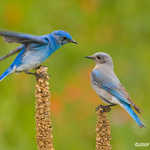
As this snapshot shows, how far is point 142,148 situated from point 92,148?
1145mm

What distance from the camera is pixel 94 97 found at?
664 centimetres

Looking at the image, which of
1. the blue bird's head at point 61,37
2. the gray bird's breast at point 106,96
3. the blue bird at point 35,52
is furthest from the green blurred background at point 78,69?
the blue bird's head at point 61,37

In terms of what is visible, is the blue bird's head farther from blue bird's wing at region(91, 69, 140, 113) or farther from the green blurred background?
the green blurred background

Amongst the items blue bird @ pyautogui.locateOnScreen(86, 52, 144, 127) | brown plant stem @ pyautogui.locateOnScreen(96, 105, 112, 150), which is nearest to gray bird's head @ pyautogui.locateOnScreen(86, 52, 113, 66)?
blue bird @ pyautogui.locateOnScreen(86, 52, 144, 127)

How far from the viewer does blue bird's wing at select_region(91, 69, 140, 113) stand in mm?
4828

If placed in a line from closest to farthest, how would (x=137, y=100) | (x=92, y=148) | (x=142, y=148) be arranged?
(x=142, y=148) → (x=92, y=148) → (x=137, y=100)

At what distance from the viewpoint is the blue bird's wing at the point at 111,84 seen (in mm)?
4828

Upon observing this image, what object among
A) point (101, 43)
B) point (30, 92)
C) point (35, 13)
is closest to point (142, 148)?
point (30, 92)

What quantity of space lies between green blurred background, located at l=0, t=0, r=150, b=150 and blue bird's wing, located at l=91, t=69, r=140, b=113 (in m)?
0.99

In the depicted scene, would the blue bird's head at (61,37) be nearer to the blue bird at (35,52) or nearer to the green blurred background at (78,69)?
the blue bird at (35,52)

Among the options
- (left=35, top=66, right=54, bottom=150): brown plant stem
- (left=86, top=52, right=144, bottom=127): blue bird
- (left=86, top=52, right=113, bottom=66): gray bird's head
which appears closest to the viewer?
(left=35, top=66, right=54, bottom=150): brown plant stem

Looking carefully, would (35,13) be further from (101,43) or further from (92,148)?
(92,148)

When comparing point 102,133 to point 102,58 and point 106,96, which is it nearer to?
point 106,96

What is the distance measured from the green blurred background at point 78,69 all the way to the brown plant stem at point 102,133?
2561 millimetres
